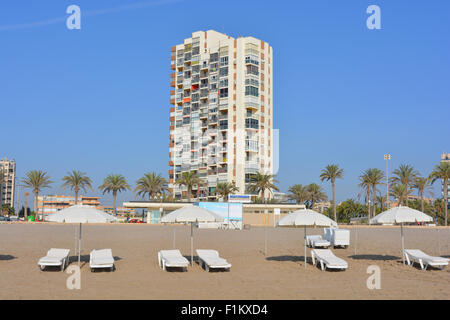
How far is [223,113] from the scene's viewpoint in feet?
313

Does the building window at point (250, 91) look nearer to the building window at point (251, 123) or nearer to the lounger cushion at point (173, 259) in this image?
the building window at point (251, 123)

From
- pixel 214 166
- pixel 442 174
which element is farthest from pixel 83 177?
pixel 442 174

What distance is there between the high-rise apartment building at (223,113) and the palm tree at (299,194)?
30.4 feet

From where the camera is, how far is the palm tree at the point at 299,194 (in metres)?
85.2

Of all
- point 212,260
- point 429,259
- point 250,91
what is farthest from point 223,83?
point 429,259

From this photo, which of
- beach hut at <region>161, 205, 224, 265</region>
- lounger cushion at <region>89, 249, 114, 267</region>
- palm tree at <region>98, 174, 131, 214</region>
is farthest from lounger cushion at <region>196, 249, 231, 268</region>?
palm tree at <region>98, 174, 131, 214</region>

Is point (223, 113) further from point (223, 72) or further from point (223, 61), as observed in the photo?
point (223, 61)

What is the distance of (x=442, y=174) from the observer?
70375 millimetres

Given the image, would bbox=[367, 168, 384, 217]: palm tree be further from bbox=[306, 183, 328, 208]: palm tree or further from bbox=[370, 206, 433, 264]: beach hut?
bbox=[370, 206, 433, 264]: beach hut

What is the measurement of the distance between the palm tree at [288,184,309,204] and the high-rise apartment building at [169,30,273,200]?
9274 millimetres

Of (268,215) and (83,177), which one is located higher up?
(83,177)

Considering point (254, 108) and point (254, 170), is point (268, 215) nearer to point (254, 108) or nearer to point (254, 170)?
point (254, 170)

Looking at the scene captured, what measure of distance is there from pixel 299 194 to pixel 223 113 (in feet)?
73.8
